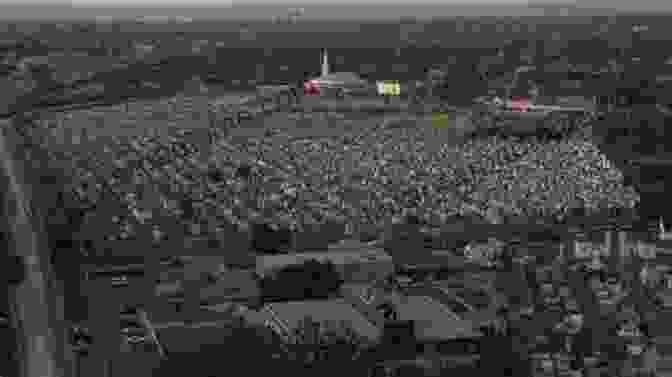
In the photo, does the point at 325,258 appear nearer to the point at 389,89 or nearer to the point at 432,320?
the point at 432,320

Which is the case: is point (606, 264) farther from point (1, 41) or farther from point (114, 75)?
point (1, 41)

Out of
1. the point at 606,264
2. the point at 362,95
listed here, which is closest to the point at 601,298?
the point at 606,264

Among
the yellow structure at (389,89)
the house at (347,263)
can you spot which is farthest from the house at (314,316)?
the yellow structure at (389,89)

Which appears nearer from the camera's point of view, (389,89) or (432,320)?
(432,320)

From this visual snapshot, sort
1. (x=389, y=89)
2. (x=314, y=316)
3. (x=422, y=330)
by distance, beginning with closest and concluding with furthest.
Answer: (x=422, y=330), (x=314, y=316), (x=389, y=89)

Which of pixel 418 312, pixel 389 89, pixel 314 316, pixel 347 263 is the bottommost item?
pixel 389 89

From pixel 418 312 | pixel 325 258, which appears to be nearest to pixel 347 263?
pixel 325 258
